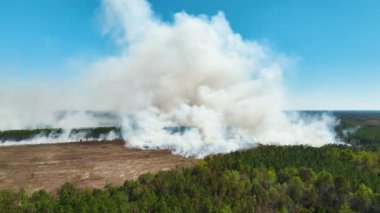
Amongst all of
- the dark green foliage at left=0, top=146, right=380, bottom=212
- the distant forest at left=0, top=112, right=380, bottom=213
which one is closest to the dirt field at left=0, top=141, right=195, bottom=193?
the distant forest at left=0, top=112, right=380, bottom=213

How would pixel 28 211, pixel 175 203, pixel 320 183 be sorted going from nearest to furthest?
pixel 28 211 → pixel 175 203 → pixel 320 183

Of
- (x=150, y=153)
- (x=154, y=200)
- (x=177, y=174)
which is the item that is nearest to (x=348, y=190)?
(x=177, y=174)

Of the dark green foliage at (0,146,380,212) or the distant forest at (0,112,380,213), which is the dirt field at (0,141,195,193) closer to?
the distant forest at (0,112,380,213)

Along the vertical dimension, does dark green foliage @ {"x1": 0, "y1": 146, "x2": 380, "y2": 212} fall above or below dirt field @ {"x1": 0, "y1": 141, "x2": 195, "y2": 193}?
below

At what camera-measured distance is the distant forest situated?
67875 millimetres

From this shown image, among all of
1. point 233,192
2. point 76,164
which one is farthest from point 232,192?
point 76,164

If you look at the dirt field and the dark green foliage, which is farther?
the dirt field

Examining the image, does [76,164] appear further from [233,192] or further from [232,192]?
[233,192]

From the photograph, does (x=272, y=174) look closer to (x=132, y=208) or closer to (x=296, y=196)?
(x=296, y=196)

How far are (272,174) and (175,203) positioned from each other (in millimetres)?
36287

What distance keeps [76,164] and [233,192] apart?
62.7 m

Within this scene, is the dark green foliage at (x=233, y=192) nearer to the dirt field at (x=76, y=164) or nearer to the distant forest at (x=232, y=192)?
the distant forest at (x=232, y=192)

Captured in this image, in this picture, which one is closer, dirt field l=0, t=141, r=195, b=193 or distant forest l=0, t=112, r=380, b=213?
distant forest l=0, t=112, r=380, b=213

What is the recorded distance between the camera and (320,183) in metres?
92.1
